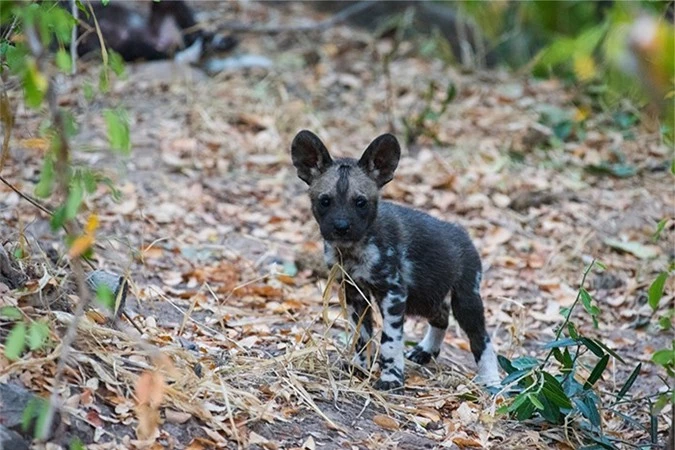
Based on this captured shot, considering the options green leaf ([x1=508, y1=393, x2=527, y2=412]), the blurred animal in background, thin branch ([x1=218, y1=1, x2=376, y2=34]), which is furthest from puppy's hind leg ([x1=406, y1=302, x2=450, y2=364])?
thin branch ([x1=218, y1=1, x2=376, y2=34])

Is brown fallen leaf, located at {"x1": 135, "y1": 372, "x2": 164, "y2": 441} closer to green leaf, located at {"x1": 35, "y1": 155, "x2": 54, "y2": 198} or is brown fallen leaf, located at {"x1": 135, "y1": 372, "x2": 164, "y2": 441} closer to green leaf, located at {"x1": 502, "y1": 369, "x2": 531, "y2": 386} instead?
green leaf, located at {"x1": 35, "y1": 155, "x2": 54, "y2": 198}

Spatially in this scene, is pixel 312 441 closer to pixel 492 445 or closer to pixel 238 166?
pixel 492 445

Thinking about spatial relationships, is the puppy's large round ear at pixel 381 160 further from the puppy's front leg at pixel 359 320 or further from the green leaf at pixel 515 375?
the green leaf at pixel 515 375

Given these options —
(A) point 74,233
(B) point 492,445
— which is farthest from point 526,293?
(A) point 74,233

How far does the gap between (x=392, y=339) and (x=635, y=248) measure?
3.64 metres

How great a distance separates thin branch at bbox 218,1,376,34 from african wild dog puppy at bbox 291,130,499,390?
6995 millimetres

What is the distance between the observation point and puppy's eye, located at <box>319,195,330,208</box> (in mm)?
6065

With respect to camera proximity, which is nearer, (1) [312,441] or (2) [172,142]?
(1) [312,441]

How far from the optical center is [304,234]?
29.9ft

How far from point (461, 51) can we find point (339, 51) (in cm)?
180

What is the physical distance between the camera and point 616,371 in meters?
7.20

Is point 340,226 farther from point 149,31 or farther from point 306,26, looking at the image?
point 306,26

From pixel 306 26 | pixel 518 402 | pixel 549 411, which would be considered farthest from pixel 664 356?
pixel 306 26

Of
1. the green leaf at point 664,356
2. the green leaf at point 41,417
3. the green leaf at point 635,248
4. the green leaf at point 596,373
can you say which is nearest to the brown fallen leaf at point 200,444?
the green leaf at point 41,417
